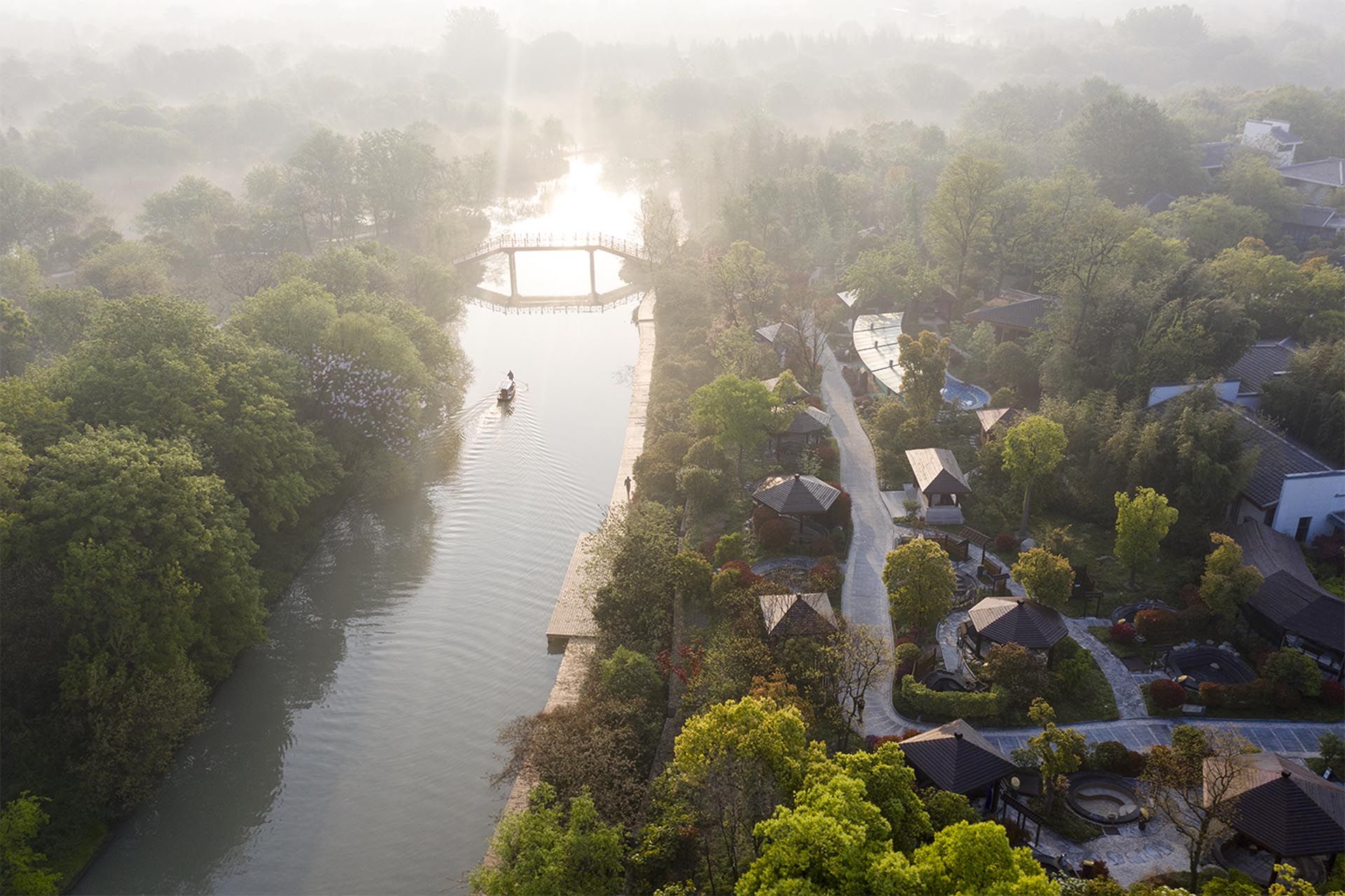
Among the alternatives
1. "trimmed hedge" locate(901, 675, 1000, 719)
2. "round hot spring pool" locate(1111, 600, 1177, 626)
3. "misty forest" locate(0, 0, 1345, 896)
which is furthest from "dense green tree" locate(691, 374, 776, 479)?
"round hot spring pool" locate(1111, 600, 1177, 626)

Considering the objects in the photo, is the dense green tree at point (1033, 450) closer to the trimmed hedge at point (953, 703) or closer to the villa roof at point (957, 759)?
the trimmed hedge at point (953, 703)

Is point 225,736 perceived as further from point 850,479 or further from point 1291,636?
point 1291,636

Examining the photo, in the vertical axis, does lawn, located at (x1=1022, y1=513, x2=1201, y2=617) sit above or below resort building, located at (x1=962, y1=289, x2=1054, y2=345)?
below

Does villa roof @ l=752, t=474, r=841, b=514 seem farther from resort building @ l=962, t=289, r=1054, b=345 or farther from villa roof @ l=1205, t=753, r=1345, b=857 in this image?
resort building @ l=962, t=289, r=1054, b=345

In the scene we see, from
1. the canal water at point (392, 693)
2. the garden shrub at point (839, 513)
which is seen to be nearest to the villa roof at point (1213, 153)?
the canal water at point (392, 693)

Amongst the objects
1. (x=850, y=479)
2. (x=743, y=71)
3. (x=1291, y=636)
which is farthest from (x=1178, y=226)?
(x=743, y=71)
